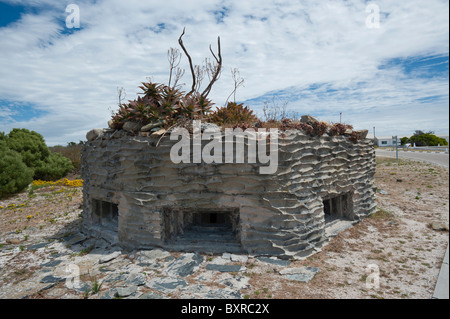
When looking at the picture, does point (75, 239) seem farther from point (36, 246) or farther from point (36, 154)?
point (36, 154)

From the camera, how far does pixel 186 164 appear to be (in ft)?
20.7

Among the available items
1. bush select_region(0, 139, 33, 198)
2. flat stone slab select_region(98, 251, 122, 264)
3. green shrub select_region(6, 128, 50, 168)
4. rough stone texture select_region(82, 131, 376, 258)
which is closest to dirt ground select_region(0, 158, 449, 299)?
rough stone texture select_region(82, 131, 376, 258)

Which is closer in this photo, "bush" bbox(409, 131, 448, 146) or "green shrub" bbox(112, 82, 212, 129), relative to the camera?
"green shrub" bbox(112, 82, 212, 129)

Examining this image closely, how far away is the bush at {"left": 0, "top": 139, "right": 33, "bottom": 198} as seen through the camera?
611 inches

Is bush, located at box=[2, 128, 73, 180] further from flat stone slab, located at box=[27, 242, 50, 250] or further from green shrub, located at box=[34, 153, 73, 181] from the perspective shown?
flat stone slab, located at box=[27, 242, 50, 250]

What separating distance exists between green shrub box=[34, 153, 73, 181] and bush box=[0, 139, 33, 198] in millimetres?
4226

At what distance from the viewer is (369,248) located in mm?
6891

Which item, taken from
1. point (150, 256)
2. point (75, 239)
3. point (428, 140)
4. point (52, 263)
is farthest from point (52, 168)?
point (428, 140)

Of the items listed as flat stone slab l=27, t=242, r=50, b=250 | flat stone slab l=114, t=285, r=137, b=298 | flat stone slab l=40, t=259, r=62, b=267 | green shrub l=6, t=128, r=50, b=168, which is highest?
green shrub l=6, t=128, r=50, b=168

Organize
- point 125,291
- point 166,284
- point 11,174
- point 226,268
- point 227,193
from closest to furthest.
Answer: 1. point 125,291
2. point 166,284
3. point 226,268
4. point 227,193
5. point 11,174

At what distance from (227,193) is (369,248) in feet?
13.6

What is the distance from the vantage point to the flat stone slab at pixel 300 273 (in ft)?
17.3

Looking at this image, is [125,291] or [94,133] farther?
[94,133]
